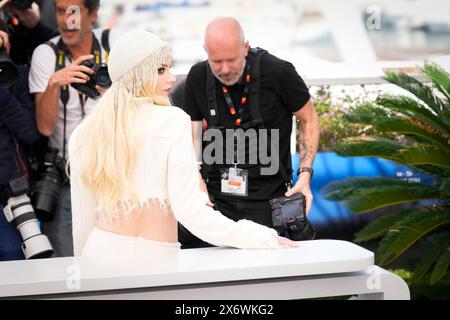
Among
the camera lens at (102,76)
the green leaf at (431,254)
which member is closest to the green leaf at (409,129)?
the green leaf at (431,254)

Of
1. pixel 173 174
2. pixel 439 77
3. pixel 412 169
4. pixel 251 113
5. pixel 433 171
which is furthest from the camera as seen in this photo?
pixel 412 169

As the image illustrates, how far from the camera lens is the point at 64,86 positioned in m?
5.09

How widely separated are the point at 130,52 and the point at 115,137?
368mm

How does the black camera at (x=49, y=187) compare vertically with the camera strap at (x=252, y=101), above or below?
below

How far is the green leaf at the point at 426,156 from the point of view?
5787mm

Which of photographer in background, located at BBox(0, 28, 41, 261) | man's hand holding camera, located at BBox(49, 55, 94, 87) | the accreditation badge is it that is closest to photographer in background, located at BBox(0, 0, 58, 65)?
photographer in background, located at BBox(0, 28, 41, 261)

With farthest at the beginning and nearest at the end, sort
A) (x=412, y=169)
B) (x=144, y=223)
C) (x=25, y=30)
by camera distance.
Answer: (x=412, y=169), (x=25, y=30), (x=144, y=223)

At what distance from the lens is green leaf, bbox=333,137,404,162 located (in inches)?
249

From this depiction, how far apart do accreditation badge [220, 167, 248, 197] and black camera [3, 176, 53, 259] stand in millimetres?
1097

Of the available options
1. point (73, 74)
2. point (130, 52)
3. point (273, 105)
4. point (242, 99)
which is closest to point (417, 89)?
point (273, 105)

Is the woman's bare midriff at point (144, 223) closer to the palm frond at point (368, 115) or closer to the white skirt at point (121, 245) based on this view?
the white skirt at point (121, 245)

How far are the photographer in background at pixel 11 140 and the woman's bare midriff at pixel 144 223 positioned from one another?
1.52m

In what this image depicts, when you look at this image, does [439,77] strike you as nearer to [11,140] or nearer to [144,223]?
[11,140]
